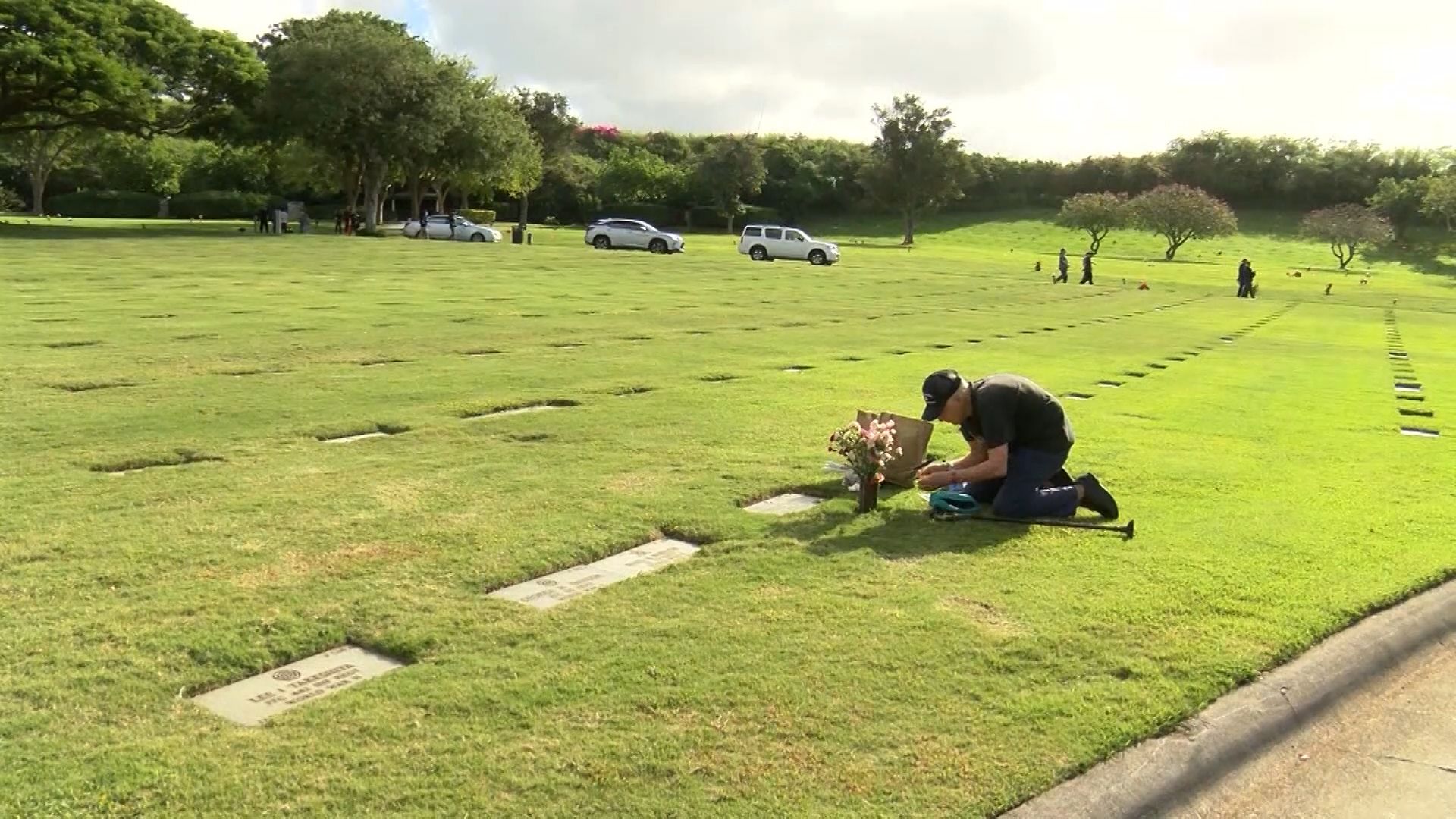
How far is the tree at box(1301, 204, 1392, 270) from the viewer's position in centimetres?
6719

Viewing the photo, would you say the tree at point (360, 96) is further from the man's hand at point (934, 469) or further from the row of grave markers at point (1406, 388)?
the man's hand at point (934, 469)

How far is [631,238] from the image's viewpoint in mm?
44688

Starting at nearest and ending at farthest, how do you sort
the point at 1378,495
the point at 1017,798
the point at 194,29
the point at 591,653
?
1. the point at 1017,798
2. the point at 591,653
3. the point at 1378,495
4. the point at 194,29

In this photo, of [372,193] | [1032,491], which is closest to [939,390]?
[1032,491]

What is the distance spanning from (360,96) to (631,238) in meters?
12.5

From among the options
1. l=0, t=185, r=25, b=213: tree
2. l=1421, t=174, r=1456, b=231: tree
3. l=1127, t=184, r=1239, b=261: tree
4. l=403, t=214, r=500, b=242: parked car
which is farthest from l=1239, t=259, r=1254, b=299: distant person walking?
l=0, t=185, r=25, b=213: tree

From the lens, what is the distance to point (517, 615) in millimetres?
4305

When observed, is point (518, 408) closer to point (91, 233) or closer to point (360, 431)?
point (360, 431)

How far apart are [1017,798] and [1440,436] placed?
8.84 m

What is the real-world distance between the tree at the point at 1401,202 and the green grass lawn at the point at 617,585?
77421 millimetres

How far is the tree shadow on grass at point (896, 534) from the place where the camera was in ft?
17.8

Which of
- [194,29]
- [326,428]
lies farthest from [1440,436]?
[194,29]

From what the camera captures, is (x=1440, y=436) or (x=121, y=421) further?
(x=1440, y=436)

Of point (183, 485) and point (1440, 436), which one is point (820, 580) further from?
point (1440, 436)
